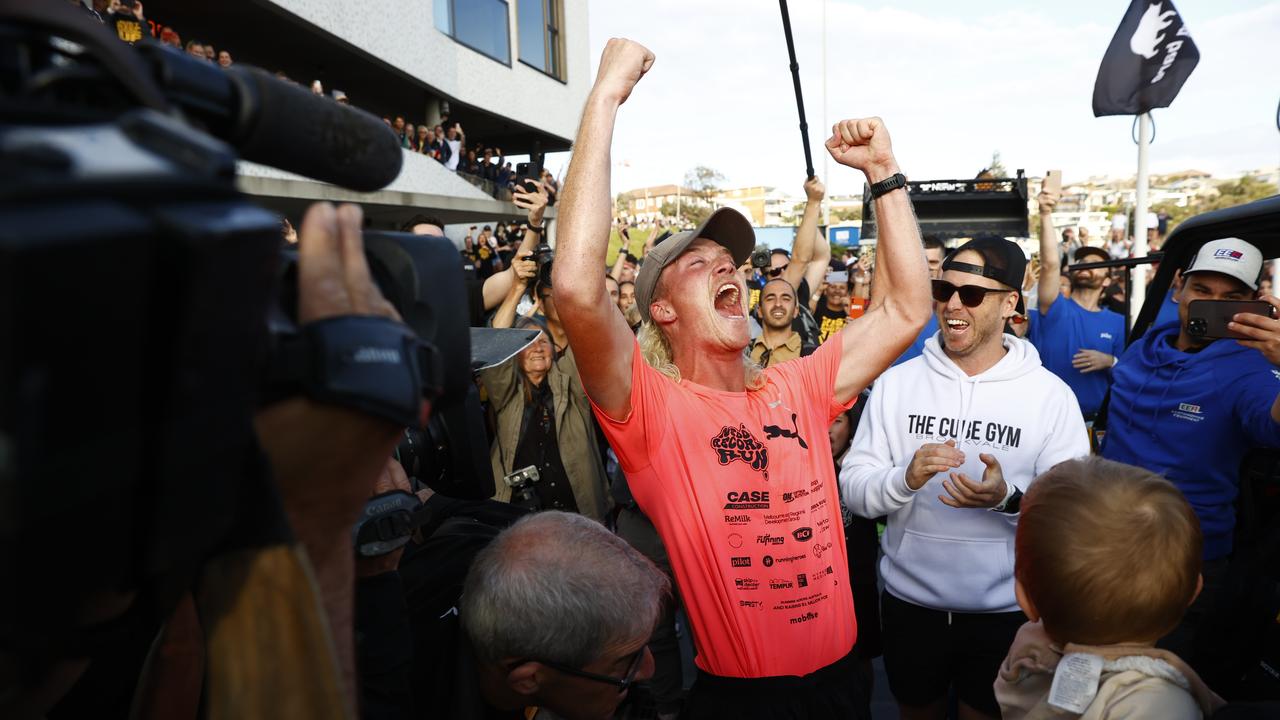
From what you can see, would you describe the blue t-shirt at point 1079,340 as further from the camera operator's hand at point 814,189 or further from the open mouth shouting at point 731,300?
the open mouth shouting at point 731,300

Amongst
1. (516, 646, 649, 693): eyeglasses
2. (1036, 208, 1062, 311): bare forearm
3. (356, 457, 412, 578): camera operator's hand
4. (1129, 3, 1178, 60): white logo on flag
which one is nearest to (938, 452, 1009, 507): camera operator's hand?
(516, 646, 649, 693): eyeglasses

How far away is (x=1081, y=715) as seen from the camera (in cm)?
147

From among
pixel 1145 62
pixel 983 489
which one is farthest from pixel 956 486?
pixel 1145 62

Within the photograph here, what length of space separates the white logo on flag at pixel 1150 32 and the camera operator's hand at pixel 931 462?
7640mm

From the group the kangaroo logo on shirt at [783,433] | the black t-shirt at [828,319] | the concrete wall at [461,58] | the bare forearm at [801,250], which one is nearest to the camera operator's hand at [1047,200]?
the bare forearm at [801,250]

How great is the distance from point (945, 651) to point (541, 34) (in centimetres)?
2340

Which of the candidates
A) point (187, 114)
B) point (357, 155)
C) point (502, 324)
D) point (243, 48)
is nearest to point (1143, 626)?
point (357, 155)

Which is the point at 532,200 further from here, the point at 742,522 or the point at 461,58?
the point at 461,58

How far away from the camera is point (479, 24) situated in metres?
20.1

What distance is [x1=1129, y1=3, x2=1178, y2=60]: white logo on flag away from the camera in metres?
7.77

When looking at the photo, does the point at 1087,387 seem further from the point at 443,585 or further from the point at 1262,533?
the point at 443,585

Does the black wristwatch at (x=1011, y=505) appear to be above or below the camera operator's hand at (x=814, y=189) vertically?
below

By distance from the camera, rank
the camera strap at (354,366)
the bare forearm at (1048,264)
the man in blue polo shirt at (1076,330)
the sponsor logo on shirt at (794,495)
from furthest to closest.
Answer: the bare forearm at (1048,264)
the man in blue polo shirt at (1076,330)
the sponsor logo on shirt at (794,495)
the camera strap at (354,366)

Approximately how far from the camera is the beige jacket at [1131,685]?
1.40 metres
